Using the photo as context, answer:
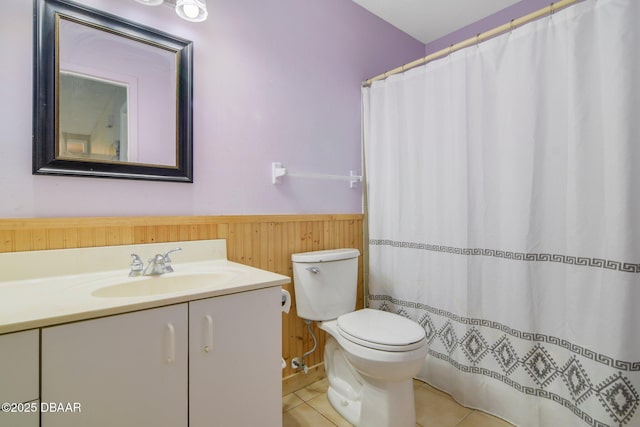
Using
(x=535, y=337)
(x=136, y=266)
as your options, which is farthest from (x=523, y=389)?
(x=136, y=266)

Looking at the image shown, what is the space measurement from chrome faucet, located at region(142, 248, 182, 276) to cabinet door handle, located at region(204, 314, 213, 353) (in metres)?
0.38

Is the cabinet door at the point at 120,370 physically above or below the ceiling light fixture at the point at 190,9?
below

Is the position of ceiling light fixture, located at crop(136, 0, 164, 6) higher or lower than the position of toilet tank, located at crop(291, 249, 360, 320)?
higher

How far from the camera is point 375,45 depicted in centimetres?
221

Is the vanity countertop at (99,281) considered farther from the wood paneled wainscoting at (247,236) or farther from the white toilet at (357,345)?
the white toilet at (357,345)

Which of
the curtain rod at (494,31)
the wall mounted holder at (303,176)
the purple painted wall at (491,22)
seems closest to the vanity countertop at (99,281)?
the wall mounted holder at (303,176)

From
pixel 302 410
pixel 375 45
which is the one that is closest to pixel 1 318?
pixel 302 410

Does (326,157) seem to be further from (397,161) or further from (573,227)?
(573,227)

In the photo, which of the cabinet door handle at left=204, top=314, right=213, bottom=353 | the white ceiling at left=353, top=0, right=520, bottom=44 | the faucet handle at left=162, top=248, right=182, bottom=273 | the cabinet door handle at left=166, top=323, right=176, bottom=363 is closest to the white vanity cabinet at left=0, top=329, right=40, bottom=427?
the cabinet door handle at left=166, top=323, right=176, bottom=363

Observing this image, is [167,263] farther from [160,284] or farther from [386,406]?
[386,406]

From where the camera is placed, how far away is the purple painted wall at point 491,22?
199 centimetres

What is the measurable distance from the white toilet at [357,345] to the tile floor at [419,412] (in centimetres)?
8

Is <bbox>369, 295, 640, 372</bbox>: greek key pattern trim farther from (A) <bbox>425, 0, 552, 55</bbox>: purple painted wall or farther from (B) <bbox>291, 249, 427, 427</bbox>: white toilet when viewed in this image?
(A) <bbox>425, 0, 552, 55</bbox>: purple painted wall

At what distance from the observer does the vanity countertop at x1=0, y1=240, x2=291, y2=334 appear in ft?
2.57
